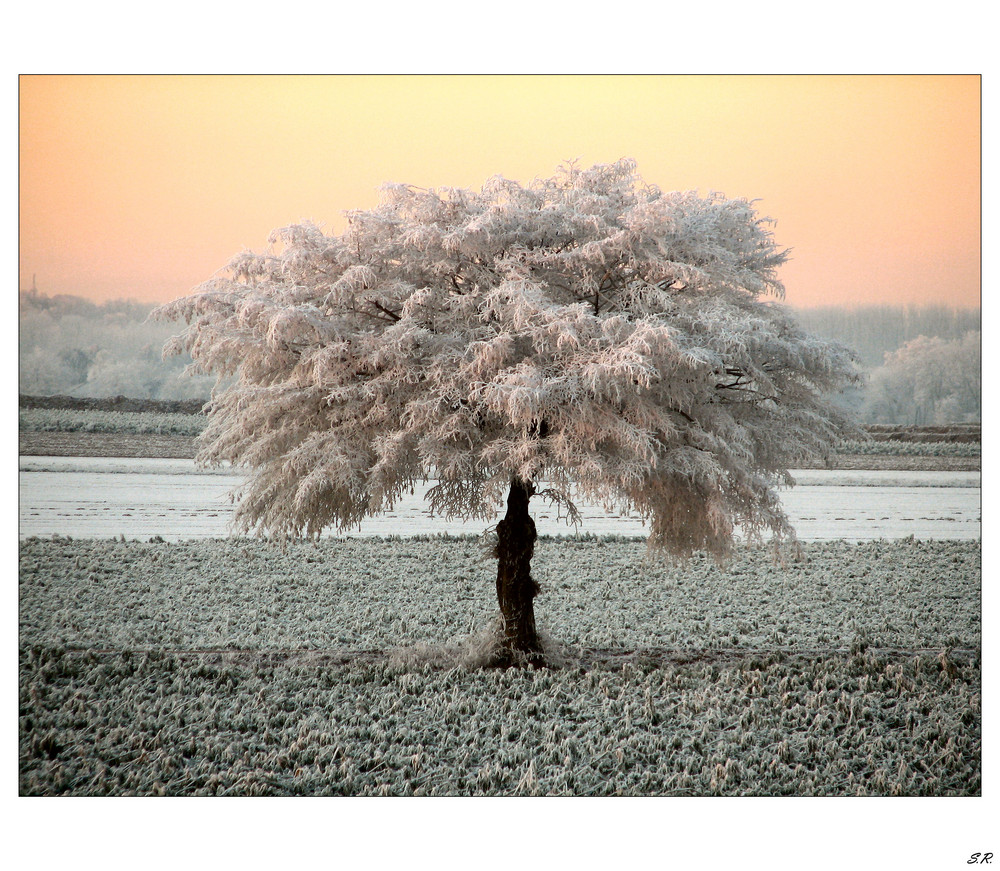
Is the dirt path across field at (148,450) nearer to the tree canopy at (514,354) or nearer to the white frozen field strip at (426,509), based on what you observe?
the white frozen field strip at (426,509)

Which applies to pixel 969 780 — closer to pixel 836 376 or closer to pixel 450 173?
pixel 836 376

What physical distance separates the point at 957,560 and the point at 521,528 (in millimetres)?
4498

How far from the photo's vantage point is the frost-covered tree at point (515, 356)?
3732 millimetres

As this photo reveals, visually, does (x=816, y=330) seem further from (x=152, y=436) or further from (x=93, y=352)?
(x=152, y=436)

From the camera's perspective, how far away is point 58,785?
3754 mm

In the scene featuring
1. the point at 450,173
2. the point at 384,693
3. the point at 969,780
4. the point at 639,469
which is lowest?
the point at 969,780

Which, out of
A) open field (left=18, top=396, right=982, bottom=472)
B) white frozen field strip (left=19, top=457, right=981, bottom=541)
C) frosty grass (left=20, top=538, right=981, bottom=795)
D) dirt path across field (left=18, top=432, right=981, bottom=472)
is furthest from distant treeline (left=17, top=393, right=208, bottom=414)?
frosty grass (left=20, top=538, right=981, bottom=795)

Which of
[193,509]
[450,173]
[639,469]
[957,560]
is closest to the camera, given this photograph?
[639,469]

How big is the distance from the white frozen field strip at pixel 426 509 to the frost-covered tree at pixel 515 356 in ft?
7.53

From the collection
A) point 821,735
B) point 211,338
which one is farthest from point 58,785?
point 821,735

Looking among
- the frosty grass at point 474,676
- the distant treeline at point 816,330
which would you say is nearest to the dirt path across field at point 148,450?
the distant treeline at point 816,330

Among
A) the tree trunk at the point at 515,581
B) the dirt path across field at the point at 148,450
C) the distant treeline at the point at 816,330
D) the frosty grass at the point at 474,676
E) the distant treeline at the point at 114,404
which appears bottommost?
the frosty grass at the point at 474,676

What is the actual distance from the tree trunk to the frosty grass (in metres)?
0.27

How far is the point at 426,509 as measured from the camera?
7.46m
